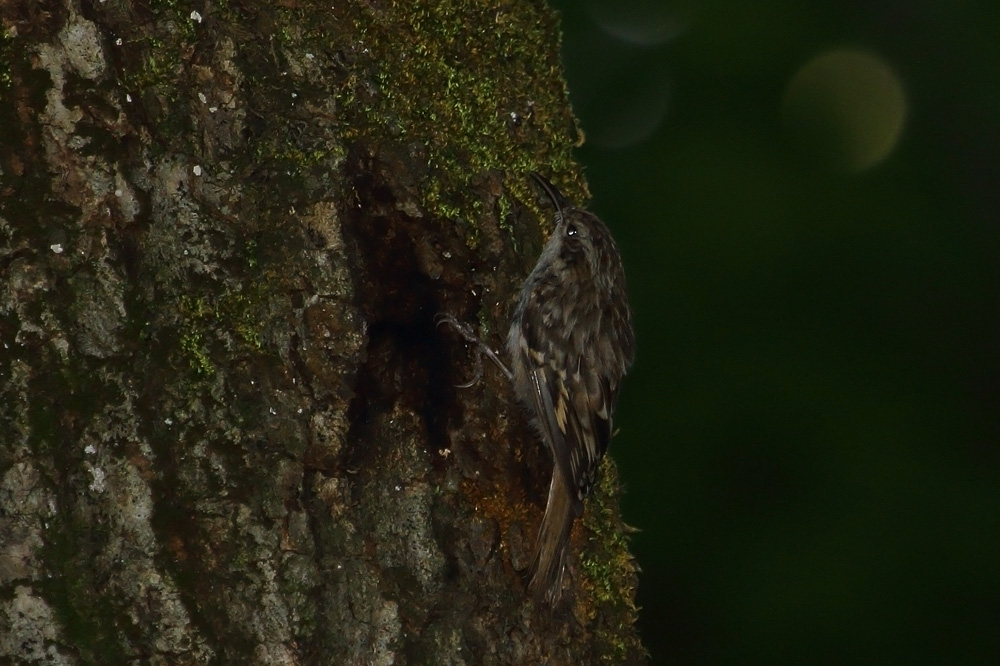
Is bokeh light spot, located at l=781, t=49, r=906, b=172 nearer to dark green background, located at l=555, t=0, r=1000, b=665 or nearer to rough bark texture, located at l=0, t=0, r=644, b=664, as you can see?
dark green background, located at l=555, t=0, r=1000, b=665

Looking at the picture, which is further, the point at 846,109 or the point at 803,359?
the point at 846,109

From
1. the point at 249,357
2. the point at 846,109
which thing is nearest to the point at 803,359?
the point at 846,109

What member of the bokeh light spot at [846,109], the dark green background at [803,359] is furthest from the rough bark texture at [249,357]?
the bokeh light spot at [846,109]

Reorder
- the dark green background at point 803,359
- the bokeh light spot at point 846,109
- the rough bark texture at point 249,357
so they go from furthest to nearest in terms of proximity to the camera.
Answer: the bokeh light spot at point 846,109 → the dark green background at point 803,359 → the rough bark texture at point 249,357

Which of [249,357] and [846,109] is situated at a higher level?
[249,357]

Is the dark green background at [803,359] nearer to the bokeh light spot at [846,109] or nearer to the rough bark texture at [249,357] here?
the bokeh light spot at [846,109]

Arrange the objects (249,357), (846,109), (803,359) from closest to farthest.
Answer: (249,357) → (803,359) → (846,109)

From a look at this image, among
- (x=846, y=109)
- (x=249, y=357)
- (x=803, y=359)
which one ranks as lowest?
(x=803, y=359)

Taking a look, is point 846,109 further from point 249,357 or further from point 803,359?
point 249,357
